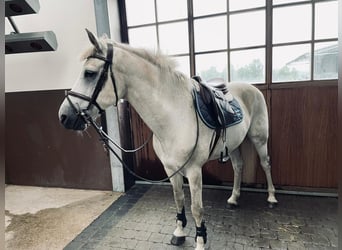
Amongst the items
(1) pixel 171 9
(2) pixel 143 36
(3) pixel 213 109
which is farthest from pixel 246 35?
(3) pixel 213 109

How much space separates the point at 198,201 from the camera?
166 cm

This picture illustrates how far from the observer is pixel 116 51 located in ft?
4.63

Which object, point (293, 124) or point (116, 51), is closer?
point (116, 51)

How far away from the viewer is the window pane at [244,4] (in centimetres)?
243

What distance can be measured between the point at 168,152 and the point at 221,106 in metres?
0.53

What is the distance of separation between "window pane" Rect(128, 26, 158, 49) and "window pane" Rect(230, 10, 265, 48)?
2.86 ft

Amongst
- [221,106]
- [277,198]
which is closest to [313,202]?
[277,198]

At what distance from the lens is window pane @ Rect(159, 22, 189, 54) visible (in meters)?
2.72

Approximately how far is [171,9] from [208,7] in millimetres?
409

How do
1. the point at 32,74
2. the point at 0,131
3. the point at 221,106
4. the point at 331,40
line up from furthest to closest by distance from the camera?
1. the point at 32,74
2. the point at 331,40
3. the point at 221,106
4. the point at 0,131

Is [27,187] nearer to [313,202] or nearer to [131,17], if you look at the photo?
[131,17]

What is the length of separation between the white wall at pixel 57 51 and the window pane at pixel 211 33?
1.12m

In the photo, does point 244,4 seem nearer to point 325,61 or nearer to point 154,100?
point 325,61

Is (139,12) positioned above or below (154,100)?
above
